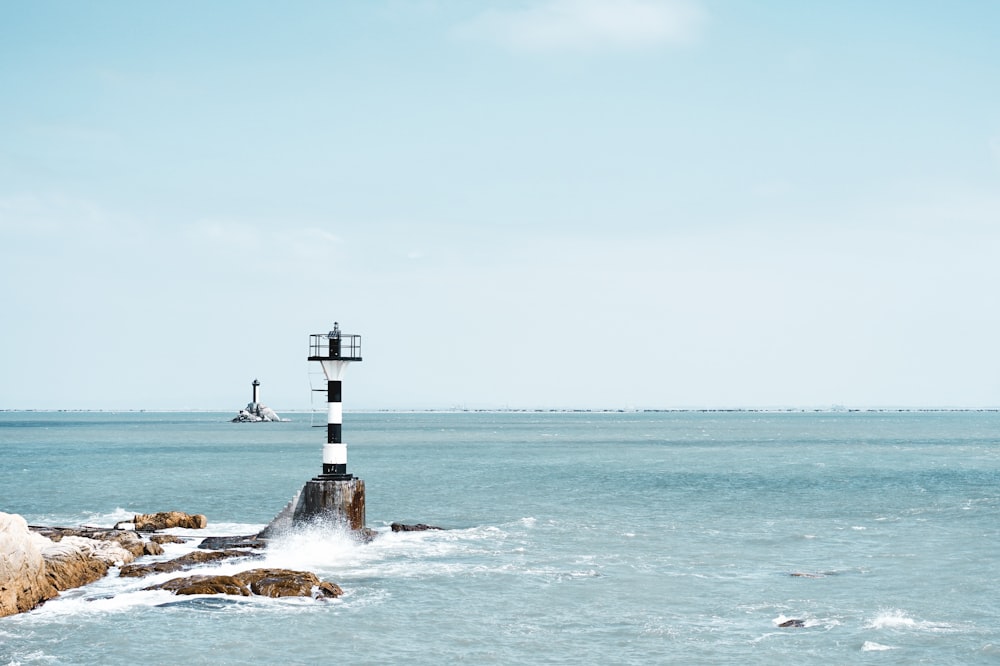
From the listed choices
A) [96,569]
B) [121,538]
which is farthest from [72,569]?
[121,538]

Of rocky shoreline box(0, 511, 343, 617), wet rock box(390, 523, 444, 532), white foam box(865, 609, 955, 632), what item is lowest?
wet rock box(390, 523, 444, 532)

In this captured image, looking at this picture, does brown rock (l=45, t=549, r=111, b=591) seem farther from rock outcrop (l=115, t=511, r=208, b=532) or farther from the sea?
rock outcrop (l=115, t=511, r=208, b=532)

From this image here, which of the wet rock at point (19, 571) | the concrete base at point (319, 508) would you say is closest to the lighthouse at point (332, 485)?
the concrete base at point (319, 508)

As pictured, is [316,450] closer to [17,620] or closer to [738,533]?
[738,533]

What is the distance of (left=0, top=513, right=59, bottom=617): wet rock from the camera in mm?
23906

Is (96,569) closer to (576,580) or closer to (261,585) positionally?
(261,585)

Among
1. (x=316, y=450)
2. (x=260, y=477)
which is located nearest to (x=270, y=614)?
(x=260, y=477)

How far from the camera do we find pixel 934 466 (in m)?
80.3

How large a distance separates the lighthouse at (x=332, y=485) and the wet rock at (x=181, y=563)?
2.45 m

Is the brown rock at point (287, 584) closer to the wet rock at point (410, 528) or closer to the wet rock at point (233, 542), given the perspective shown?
the wet rock at point (233, 542)

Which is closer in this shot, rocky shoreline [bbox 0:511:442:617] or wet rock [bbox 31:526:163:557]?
rocky shoreline [bbox 0:511:442:617]

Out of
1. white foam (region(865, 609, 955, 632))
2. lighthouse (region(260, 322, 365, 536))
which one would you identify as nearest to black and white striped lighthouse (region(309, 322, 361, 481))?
lighthouse (region(260, 322, 365, 536))

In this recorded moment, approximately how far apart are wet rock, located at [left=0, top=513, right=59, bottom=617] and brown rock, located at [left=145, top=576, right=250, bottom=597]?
2631 millimetres

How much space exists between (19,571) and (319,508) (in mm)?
11265
